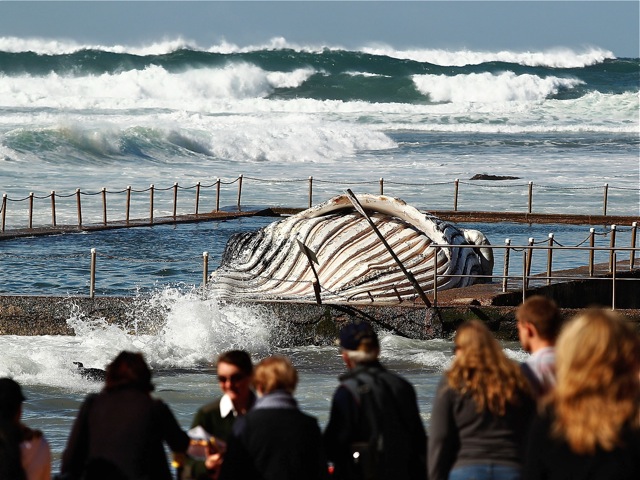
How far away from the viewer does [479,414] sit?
520 centimetres

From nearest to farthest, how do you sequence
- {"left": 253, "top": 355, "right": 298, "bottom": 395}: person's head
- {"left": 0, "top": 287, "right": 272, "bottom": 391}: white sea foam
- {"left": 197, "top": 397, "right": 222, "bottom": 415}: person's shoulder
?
{"left": 253, "top": 355, "right": 298, "bottom": 395}: person's head, {"left": 197, "top": 397, "right": 222, "bottom": 415}: person's shoulder, {"left": 0, "top": 287, "right": 272, "bottom": 391}: white sea foam

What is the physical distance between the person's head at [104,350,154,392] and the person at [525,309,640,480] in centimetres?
196

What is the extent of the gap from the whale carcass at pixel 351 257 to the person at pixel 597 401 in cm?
1156

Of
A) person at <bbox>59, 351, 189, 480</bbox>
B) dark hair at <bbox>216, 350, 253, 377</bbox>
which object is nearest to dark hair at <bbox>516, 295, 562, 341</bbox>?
dark hair at <bbox>216, 350, 253, 377</bbox>

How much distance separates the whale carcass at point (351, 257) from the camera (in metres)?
16.4

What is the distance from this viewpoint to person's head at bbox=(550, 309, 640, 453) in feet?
13.1

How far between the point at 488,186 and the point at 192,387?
25761 mm

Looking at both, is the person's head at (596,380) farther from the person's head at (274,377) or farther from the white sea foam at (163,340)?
the white sea foam at (163,340)

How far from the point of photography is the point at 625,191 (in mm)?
35844

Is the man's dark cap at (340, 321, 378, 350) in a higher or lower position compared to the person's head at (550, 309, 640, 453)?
lower

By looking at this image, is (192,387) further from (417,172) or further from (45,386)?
(417,172)

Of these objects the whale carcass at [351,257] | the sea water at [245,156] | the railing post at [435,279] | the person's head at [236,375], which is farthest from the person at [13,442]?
the whale carcass at [351,257]

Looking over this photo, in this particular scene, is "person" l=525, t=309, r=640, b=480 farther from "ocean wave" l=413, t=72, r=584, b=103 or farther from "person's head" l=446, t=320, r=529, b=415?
"ocean wave" l=413, t=72, r=584, b=103

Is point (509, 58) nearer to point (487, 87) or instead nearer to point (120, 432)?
point (487, 87)
